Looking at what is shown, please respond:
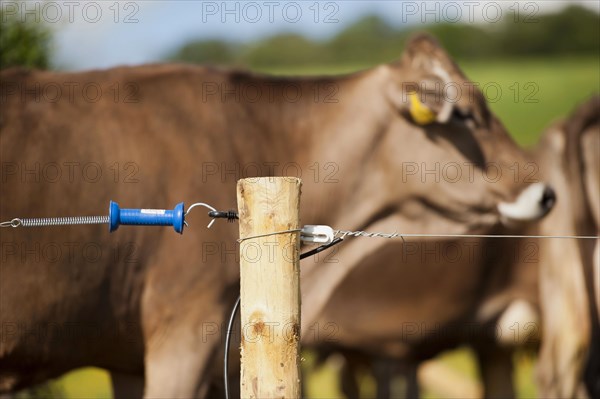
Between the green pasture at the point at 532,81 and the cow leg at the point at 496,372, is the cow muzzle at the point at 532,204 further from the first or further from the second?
the green pasture at the point at 532,81

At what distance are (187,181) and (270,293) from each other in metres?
1.87

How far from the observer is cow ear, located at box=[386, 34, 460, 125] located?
16.0 feet

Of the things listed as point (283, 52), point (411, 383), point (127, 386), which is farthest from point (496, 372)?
point (283, 52)

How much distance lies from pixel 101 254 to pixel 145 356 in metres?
0.50

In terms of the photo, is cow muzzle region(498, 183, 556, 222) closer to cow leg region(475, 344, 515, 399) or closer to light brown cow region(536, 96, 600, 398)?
light brown cow region(536, 96, 600, 398)

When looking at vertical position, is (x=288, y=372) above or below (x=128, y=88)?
below

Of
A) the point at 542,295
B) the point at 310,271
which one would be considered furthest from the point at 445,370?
the point at 310,271

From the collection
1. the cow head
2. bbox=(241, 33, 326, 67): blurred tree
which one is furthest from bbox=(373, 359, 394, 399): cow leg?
bbox=(241, 33, 326, 67): blurred tree

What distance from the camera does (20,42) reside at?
625 centimetres

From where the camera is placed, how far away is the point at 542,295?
6.47m

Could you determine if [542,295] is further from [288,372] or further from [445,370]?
[288,372]

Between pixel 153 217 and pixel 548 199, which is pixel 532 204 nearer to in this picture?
pixel 548 199

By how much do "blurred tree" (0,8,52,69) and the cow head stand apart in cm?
240

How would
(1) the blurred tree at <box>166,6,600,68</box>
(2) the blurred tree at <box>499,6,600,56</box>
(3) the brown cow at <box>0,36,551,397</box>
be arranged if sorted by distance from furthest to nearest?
(2) the blurred tree at <box>499,6,600,56</box> < (1) the blurred tree at <box>166,6,600,68</box> < (3) the brown cow at <box>0,36,551,397</box>
